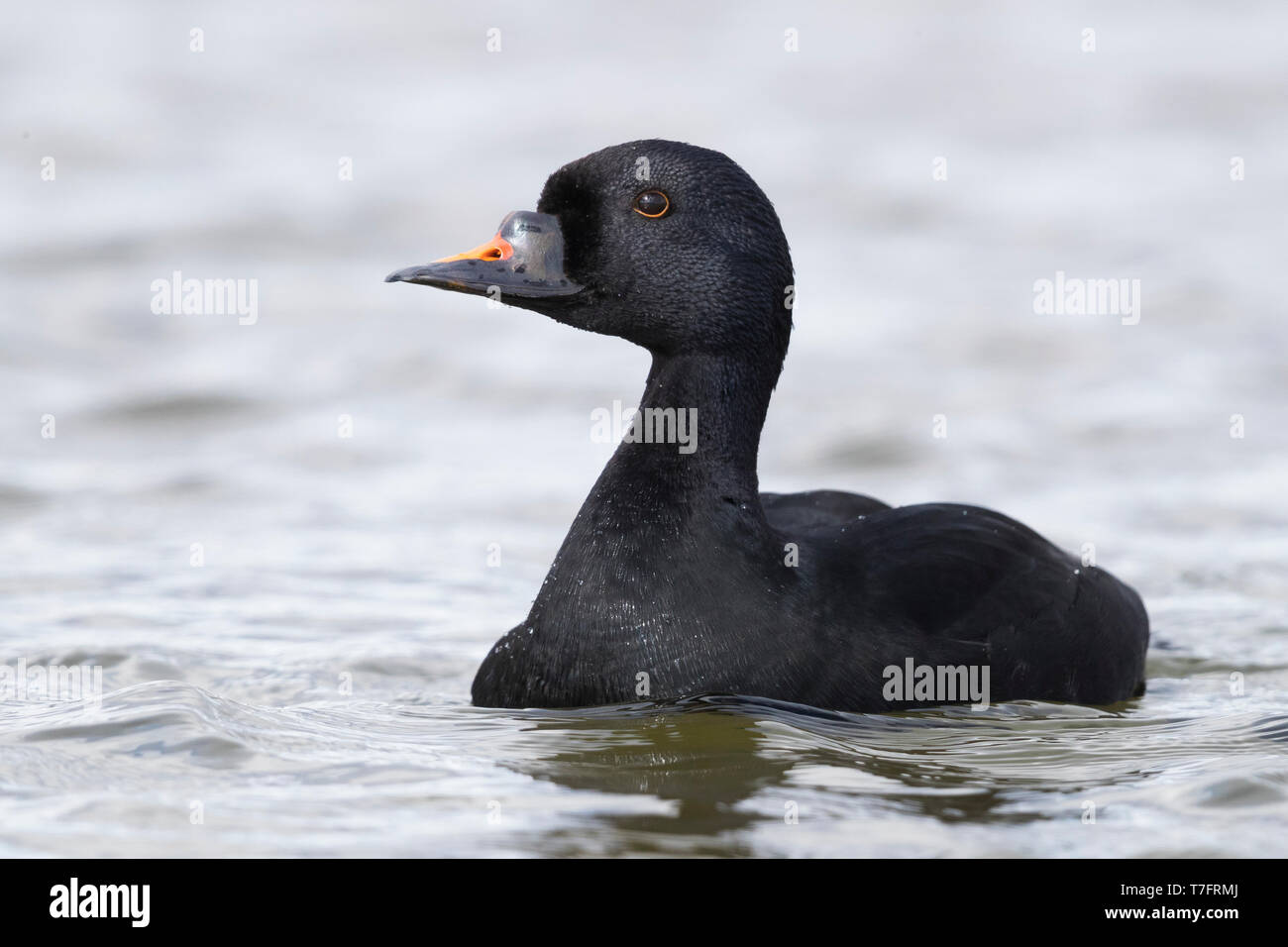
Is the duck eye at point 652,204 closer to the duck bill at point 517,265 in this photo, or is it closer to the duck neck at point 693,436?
the duck bill at point 517,265

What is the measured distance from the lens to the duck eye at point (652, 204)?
6.14 meters

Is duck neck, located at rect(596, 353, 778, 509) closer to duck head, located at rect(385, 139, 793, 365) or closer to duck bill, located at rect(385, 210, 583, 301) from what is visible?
duck head, located at rect(385, 139, 793, 365)

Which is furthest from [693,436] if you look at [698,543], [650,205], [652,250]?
[650,205]

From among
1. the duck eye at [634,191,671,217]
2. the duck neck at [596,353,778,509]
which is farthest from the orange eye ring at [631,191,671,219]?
the duck neck at [596,353,778,509]

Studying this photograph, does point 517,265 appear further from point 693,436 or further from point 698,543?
point 698,543


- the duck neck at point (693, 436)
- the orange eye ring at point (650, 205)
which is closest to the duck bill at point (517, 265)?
the orange eye ring at point (650, 205)

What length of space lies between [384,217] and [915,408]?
5.21 m

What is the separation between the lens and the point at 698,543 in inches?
237

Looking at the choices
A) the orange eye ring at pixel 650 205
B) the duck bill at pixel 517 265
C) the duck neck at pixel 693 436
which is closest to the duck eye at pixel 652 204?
the orange eye ring at pixel 650 205

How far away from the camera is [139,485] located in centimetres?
1023

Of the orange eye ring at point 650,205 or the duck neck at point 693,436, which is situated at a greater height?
the orange eye ring at point 650,205

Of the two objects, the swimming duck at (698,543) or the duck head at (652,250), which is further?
the duck head at (652,250)
